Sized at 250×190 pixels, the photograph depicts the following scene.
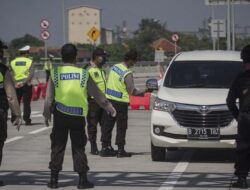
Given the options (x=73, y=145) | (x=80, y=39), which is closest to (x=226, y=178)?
(x=73, y=145)

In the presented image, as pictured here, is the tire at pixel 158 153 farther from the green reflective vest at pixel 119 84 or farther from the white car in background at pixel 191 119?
the green reflective vest at pixel 119 84

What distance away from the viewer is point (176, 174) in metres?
11.9

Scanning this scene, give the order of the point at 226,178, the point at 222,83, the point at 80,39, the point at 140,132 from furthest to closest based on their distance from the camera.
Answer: the point at 80,39 → the point at 140,132 → the point at 222,83 → the point at 226,178

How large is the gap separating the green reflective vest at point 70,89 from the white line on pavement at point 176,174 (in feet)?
4.67

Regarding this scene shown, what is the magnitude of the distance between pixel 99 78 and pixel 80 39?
157 m

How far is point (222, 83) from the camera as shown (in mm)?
14094

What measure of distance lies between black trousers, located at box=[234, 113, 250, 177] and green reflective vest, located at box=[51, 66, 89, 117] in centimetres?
199

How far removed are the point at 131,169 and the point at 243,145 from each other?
8.60 ft

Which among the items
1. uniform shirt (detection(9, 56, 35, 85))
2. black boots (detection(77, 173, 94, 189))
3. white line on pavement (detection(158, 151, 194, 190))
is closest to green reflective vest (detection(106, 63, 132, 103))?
white line on pavement (detection(158, 151, 194, 190))

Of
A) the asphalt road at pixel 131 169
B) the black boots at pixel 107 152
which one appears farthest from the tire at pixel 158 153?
the black boots at pixel 107 152

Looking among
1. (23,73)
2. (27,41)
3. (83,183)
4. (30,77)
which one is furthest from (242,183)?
(27,41)

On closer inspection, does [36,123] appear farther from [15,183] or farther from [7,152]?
[15,183]

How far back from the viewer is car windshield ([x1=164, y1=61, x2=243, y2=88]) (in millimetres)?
14117

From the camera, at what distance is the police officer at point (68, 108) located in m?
10.6
